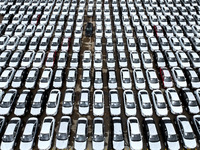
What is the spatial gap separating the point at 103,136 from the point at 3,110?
33.7ft

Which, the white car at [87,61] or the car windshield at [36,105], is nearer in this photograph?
the car windshield at [36,105]

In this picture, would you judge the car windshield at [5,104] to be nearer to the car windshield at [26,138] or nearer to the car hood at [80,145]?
the car windshield at [26,138]

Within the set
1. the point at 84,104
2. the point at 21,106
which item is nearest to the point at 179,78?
the point at 84,104

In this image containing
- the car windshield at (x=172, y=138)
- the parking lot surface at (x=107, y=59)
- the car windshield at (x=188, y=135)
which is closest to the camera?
the car windshield at (x=172, y=138)

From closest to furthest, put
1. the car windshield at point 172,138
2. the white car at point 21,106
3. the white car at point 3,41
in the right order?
the car windshield at point 172,138, the white car at point 21,106, the white car at point 3,41

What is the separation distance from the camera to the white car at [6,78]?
20.6 metres

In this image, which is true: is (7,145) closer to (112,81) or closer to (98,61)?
(112,81)

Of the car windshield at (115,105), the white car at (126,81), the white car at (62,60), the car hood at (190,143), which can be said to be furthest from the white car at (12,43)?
the car hood at (190,143)

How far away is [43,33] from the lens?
28.5 meters

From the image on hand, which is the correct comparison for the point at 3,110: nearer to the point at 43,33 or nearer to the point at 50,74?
the point at 50,74

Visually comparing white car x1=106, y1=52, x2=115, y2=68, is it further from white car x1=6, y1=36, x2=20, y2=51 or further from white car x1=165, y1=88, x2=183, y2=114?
white car x1=6, y1=36, x2=20, y2=51

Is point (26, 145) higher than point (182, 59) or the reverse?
the reverse

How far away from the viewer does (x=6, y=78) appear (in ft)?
68.3

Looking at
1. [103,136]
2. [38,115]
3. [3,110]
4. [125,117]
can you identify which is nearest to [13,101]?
[3,110]
